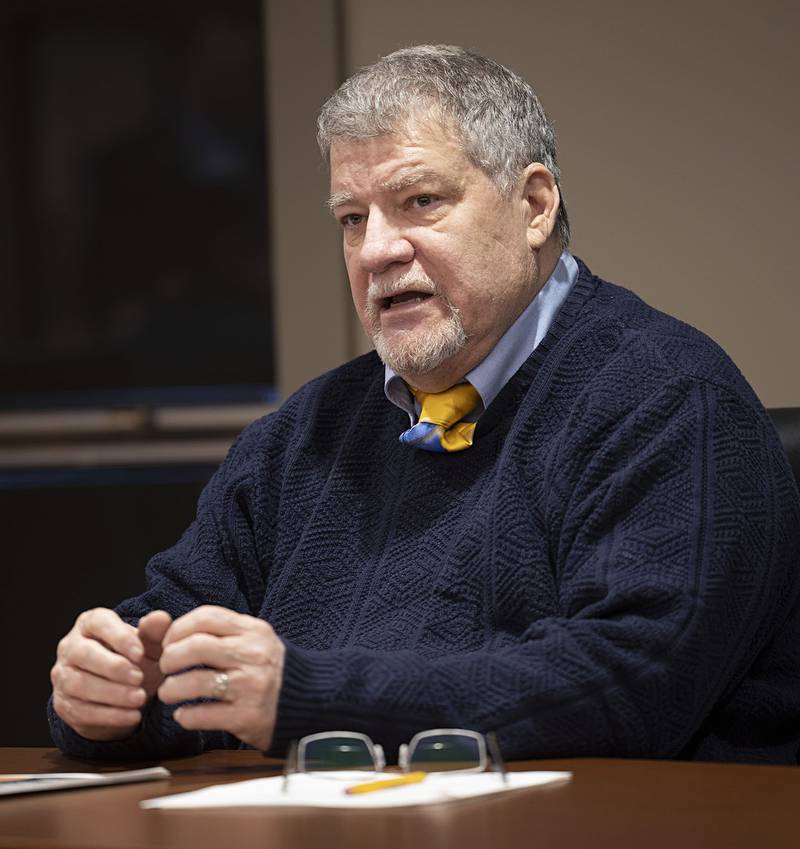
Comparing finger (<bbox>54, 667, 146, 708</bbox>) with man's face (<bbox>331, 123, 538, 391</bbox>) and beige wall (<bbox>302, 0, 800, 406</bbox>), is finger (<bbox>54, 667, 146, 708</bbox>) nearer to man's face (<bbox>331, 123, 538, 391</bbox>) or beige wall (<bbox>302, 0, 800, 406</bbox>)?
man's face (<bbox>331, 123, 538, 391</bbox>)

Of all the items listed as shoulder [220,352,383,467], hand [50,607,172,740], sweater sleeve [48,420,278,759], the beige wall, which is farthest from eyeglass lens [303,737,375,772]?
the beige wall

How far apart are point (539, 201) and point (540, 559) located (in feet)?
1.76

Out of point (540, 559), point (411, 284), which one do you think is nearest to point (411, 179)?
point (411, 284)

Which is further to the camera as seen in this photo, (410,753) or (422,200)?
(422,200)

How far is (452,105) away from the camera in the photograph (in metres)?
1.88

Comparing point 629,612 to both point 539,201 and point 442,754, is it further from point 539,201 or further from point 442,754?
point 539,201

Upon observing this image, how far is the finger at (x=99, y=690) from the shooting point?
1589 millimetres

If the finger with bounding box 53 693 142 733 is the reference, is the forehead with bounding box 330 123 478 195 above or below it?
above

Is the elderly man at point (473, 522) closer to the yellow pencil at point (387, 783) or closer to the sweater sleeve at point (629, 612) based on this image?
the sweater sleeve at point (629, 612)

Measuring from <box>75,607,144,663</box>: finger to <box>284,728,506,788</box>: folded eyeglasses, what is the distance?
39cm

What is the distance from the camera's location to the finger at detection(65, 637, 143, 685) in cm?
158

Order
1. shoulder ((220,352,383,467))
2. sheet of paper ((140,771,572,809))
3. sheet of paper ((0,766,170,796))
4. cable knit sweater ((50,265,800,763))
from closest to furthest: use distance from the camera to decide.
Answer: sheet of paper ((140,771,572,809)) < sheet of paper ((0,766,170,796)) < cable knit sweater ((50,265,800,763)) < shoulder ((220,352,383,467))

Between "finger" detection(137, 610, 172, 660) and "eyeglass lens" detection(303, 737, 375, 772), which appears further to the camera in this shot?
"finger" detection(137, 610, 172, 660)

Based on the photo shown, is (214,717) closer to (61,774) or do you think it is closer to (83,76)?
(61,774)
